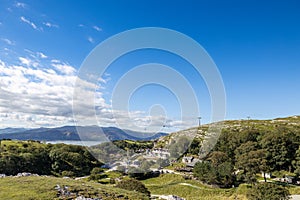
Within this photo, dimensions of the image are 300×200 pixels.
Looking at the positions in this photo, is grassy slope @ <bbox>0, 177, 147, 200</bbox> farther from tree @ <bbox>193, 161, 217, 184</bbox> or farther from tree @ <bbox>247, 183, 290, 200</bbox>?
tree @ <bbox>193, 161, 217, 184</bbox>

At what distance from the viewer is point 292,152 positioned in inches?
2339

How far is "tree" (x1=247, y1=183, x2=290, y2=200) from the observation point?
32.0 metres

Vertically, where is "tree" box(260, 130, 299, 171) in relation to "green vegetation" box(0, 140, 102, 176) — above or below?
above

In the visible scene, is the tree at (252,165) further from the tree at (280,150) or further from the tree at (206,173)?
the tree at (280,150)

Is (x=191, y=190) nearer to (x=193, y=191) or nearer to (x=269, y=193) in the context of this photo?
(x=193, y=191)

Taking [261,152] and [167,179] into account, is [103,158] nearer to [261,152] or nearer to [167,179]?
[167,179]

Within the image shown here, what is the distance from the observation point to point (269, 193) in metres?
32.6

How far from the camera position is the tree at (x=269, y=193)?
3203 cm

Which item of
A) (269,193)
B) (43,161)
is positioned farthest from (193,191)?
(43,161)

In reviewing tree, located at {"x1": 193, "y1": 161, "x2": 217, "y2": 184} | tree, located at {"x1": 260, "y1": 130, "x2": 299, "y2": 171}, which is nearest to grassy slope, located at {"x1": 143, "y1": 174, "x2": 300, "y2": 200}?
tree, located at {"x1": 193, "y1": 161, "x2": 217, "y2": 184}

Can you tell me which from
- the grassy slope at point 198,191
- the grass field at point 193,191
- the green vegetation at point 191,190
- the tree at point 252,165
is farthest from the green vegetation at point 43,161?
the tree at point 252,165

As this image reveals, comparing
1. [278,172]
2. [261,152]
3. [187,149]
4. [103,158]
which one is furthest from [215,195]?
[103,158]

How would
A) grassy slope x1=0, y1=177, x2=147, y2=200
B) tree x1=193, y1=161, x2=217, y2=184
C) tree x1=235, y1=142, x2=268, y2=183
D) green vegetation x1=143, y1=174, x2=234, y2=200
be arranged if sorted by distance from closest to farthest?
1. grassy slope x1=0, y1=177, x2=147, y2=200
2. green vegetation x1=143, y1=174, x2=234, y2=200
3. tree x1=235, y1=142, x2=268, y2=183
4. tree x1=193, y1=161, x2=217, y2=184


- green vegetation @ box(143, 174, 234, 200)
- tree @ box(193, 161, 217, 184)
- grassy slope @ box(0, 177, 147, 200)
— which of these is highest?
grassy slope @ box(0, 177, 147, 200)
